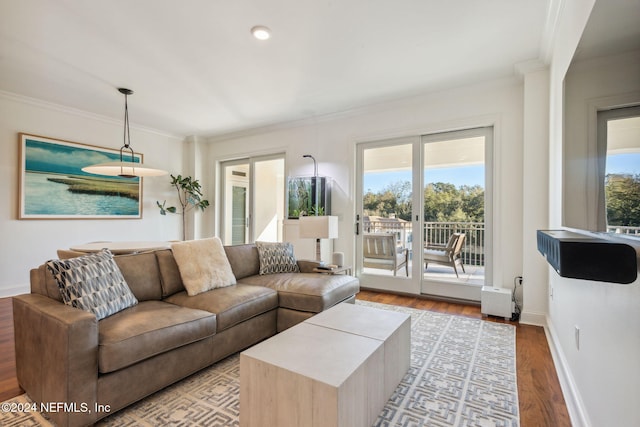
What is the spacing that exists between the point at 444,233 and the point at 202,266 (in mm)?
2961

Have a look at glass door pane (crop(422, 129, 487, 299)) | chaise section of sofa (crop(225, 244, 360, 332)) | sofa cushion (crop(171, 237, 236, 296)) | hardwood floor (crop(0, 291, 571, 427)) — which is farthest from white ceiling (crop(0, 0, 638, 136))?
hardwood floor (crop(0, 291, 571, 427))

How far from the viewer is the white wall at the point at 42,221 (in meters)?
3.94

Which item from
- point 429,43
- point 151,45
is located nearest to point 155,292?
point 151,45

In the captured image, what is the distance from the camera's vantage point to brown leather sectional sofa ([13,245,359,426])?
146 centimetres

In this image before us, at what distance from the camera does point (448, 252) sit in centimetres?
388

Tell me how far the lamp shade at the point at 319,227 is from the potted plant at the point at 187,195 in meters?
3.37

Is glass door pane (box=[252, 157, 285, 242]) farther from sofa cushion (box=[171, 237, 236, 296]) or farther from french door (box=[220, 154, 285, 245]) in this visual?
sofa cushion (box=[171, 237, 236, 296])

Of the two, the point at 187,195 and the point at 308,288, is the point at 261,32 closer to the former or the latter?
the point at 308,288

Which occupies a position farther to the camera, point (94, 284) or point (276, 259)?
point (276, 259)

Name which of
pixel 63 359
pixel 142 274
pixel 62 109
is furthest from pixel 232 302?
pixel 62 109

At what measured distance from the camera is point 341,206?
4602mm

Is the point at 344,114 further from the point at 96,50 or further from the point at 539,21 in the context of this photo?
the point at 96,50

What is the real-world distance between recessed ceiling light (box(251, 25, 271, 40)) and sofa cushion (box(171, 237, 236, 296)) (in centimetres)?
190

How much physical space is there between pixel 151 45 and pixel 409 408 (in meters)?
3.54
